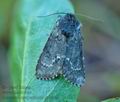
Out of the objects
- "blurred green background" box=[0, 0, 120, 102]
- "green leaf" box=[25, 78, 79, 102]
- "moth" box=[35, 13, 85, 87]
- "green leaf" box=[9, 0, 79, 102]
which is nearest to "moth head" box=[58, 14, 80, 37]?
"moth" box=[35, 13, 85, 87]

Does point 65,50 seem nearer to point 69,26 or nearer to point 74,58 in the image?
point 74,58

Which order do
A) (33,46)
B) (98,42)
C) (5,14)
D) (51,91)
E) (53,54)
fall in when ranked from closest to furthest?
(51,91) → (33,46) → (53,54) → (5,14) → (98,42)

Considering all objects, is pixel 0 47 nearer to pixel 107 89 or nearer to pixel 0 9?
pixel 0 9

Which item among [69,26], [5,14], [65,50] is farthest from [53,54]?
[5,14]

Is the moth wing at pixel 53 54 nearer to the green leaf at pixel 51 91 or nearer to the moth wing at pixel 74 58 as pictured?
the moth wing at pixel 74 58

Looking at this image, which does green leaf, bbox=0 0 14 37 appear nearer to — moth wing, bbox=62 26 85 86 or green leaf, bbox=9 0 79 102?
green leaf, bbox=9 0 79 102

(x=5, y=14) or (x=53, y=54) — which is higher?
(x=5, y=14)

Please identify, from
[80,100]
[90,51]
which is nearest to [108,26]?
[90,51]

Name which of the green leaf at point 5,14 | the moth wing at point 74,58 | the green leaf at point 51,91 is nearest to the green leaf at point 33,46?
the green leaf at point 51,91
